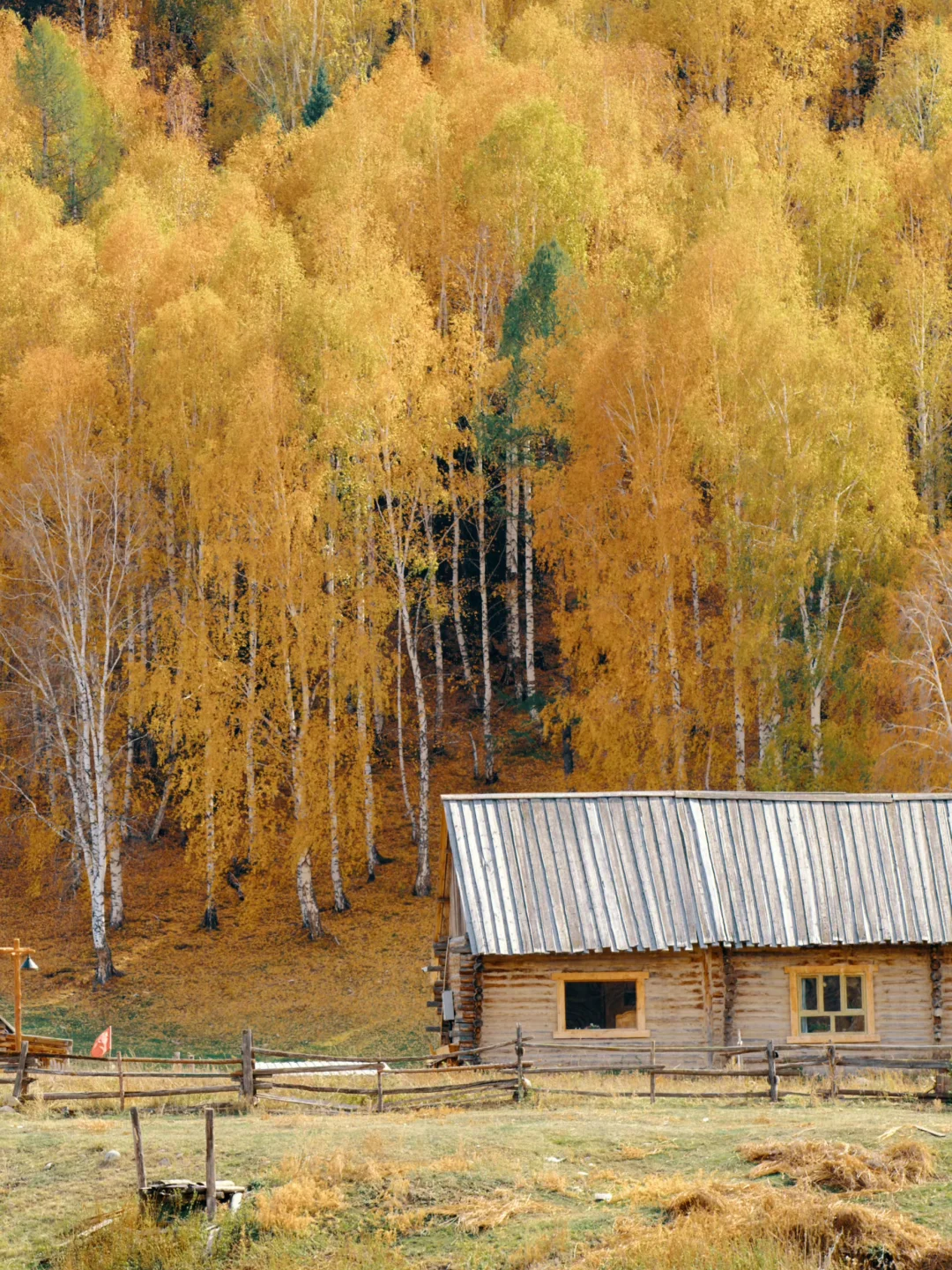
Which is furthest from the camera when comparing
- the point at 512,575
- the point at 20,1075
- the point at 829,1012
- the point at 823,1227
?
the point at 512,575

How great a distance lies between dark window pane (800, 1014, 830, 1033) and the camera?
28.2m

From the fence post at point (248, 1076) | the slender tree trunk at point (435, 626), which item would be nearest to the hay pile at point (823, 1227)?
the fence post at point (248, 1076)

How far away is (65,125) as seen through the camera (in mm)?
67250

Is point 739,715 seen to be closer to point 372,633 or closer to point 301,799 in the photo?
point 372,633

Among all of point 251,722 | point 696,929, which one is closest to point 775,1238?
point 696,929

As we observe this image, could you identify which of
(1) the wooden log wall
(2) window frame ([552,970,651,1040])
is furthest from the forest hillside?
(2) window frame ([552,970,651,1040])

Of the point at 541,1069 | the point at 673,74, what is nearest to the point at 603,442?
the point at 541,1069

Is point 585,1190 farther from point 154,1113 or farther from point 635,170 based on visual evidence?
point 635,170

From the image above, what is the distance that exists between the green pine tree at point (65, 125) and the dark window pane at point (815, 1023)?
47.1m

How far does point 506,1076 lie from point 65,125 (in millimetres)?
53155

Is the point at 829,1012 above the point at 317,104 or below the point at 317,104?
below

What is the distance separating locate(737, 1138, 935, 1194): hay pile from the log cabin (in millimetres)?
8892

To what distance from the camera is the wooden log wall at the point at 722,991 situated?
1097 inches

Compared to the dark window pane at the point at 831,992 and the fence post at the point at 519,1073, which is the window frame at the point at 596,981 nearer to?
the dark window pane at the point at 831,992
